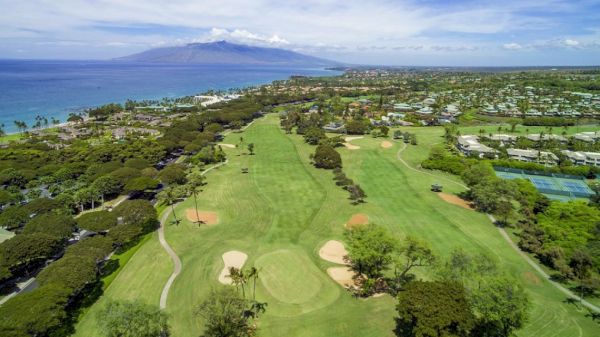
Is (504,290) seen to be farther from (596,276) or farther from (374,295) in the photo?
(596,276)

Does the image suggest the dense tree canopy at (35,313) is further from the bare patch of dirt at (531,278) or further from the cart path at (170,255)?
the bare patch of dirt at (531,278)

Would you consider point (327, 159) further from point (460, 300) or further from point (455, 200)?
point (460, 300)

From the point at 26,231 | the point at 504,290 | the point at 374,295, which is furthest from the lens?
the point at 26,231

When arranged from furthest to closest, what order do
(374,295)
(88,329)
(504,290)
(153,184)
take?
1. (153,184)
2. (374,295)
3. (88,329)
4. (504,290)

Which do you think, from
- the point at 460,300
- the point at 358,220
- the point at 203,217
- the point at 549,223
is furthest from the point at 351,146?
the point at 460,300

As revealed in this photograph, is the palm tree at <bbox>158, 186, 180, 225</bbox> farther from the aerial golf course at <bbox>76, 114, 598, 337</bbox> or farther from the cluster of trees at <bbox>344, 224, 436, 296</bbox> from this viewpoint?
the cluster of trees at <bbox>344, 224, 436, 296</bbox>

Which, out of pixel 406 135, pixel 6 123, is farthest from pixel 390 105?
pixel 6 123
